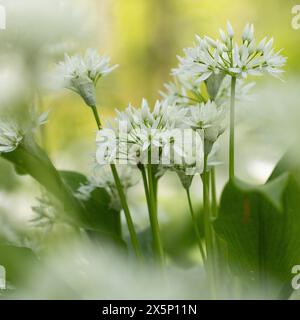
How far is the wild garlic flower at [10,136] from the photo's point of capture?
1.40 feet

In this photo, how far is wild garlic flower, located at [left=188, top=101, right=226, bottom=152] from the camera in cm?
40

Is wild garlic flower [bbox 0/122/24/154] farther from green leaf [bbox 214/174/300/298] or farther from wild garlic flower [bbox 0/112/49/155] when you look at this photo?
green leaf [bbox 214/174/300/298]

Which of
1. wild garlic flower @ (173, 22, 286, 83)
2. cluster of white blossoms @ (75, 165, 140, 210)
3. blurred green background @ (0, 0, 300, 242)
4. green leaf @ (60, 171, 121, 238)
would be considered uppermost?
blurred green background @ (0, 0, 300, 242)

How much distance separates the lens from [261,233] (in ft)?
1.27

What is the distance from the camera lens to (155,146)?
39 centimetres

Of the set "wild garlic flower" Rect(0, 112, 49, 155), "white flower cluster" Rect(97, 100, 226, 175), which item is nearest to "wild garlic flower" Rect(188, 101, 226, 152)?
"white flower cluster" Rect(97, 100, 226, 175)

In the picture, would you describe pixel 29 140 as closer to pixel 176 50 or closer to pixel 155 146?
pixel 155 146

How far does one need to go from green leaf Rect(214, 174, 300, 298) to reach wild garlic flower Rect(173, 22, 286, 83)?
3.2 inches

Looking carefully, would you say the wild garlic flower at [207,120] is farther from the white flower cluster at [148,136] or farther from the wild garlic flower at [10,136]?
the wild garlic flower at [10,136]

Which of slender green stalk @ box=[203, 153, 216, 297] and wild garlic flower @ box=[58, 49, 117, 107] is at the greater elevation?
wild garlic flower @ box=[58, 49, 117, 107]

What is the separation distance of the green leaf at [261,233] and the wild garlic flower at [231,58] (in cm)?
8

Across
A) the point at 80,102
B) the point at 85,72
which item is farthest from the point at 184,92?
the point at 80,102
